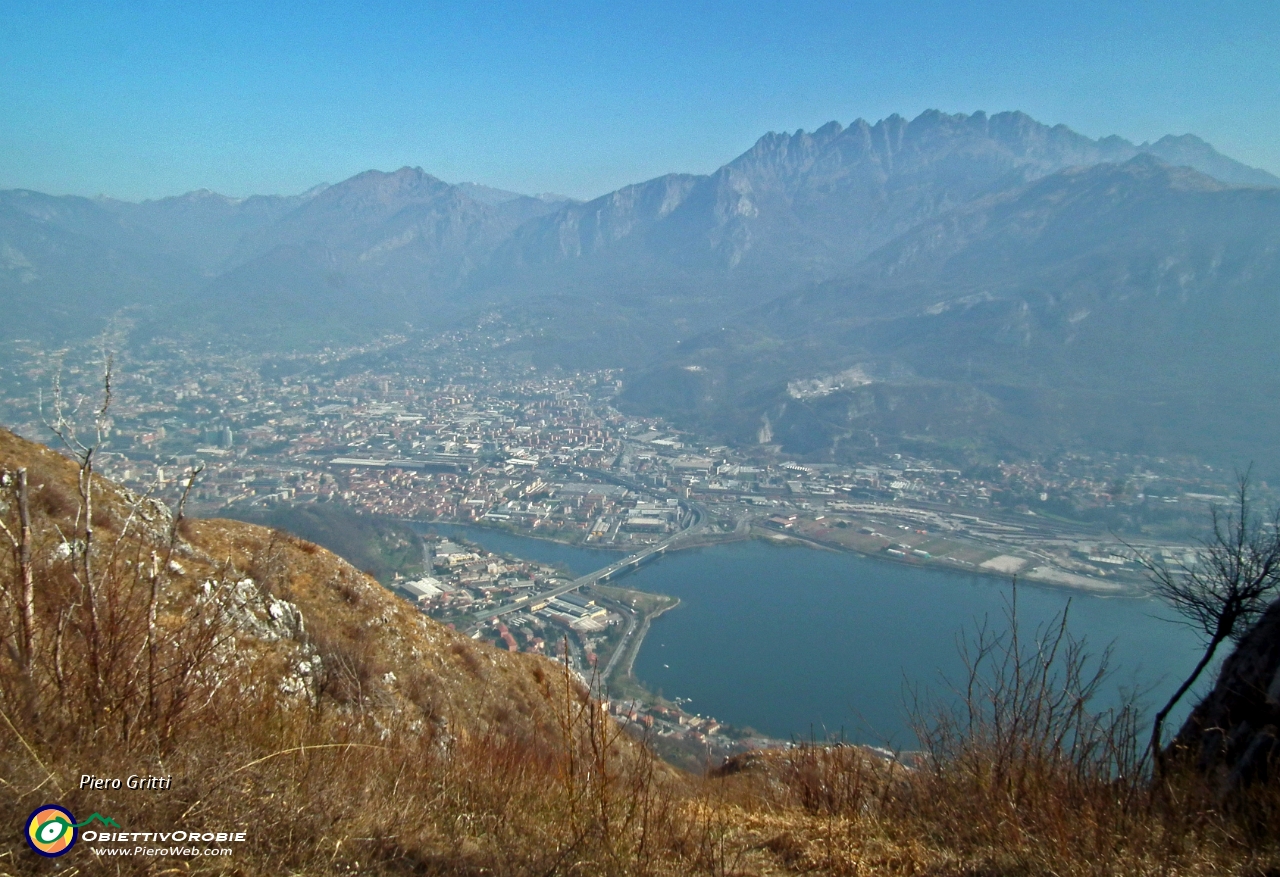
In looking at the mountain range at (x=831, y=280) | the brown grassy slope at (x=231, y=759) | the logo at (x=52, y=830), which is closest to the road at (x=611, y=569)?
the brown grassy slope at (x=231, y=759)

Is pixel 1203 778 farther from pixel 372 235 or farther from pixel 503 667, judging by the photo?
pixel 372 235

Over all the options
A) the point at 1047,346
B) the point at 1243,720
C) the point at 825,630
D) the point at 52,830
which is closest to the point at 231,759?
the point at 52,830

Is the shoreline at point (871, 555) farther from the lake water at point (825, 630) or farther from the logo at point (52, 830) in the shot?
the logo at point (52, 830)

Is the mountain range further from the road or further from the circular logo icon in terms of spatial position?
the circular logo icon

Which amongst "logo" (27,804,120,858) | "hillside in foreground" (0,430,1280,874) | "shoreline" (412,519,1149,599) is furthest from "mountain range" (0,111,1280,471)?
"logo" (27,804,120,858)

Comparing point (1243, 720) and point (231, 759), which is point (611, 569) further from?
point (231, 759)

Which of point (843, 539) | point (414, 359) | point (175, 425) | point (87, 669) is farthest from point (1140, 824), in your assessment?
point (414, 359)

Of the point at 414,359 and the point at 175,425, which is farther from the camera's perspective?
the point at 414,359

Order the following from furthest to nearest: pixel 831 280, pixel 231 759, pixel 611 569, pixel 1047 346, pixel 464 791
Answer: pixel 831 280, pixel 1047 346, pixel 611 569, pixel 464 791, pixel 231 759
